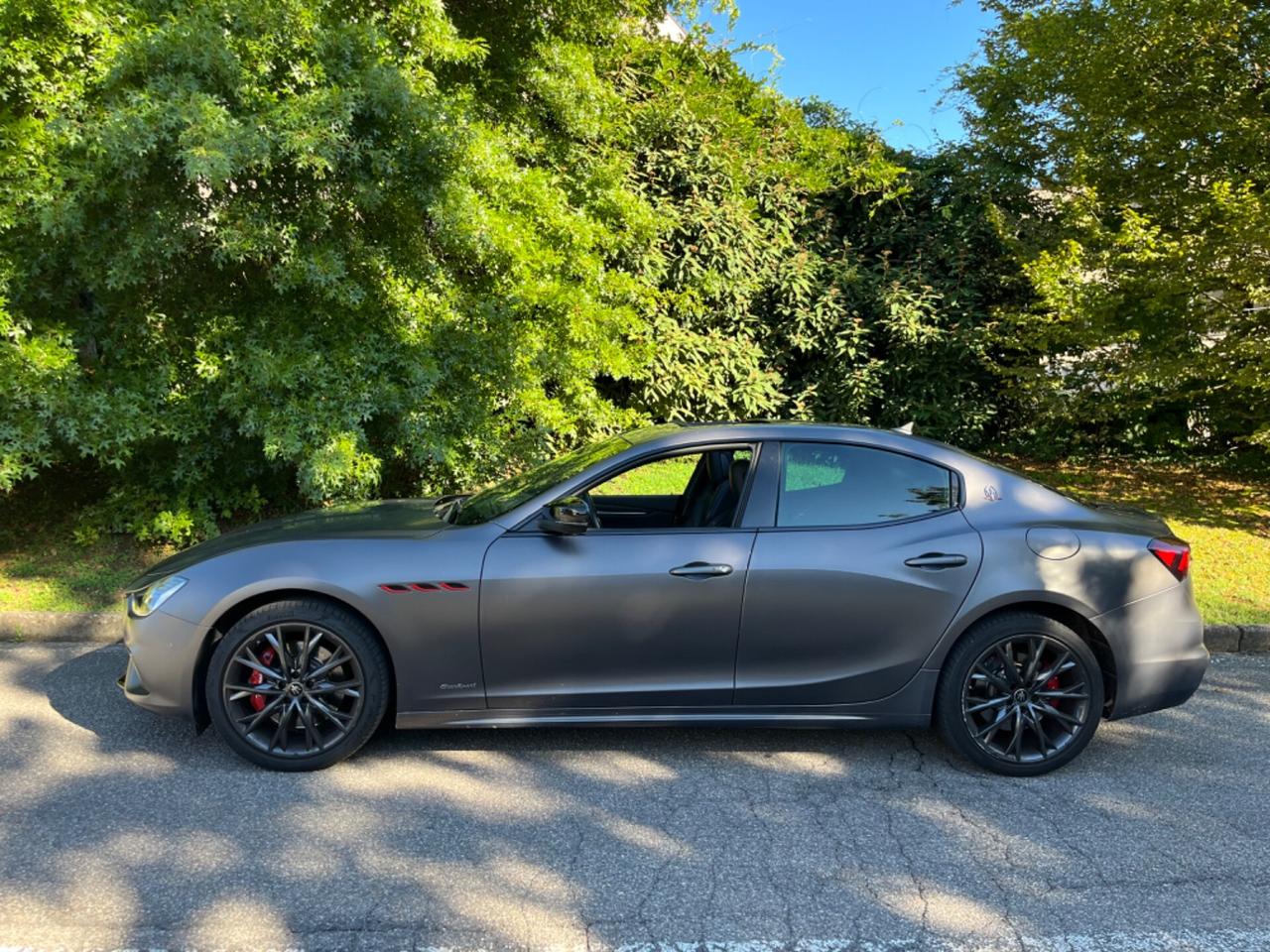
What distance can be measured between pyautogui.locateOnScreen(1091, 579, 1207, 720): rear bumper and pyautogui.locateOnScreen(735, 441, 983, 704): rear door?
0.69 m

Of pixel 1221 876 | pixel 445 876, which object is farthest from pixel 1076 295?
pixel 445 876

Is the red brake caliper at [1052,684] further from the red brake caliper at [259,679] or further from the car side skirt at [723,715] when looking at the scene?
the red brake caliper at [259,679]

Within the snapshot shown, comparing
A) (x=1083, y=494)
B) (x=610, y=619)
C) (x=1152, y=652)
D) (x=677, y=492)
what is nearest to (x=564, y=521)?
(x=610, y=619)

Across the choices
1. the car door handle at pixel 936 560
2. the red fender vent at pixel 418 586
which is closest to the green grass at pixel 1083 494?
the red fender vent at pixel 418 586

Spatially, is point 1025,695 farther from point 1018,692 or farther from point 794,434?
point 794,434

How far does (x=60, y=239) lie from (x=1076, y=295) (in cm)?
803

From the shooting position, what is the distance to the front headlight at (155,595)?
12.2ft

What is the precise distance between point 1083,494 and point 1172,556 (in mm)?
5589

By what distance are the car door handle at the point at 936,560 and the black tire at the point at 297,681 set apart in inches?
86.5

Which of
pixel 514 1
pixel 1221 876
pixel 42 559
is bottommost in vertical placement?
pixel 1221 876

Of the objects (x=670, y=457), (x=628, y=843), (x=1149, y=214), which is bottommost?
(x=628, y=843)

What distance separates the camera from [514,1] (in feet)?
26.0

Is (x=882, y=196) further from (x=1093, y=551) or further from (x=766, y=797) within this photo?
(x=766, y=797)

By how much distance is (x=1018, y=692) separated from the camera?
382 centimetres
